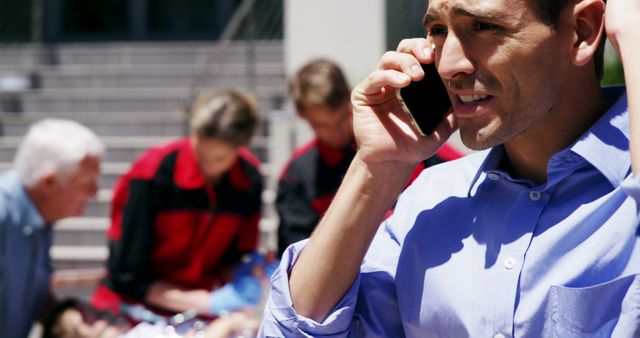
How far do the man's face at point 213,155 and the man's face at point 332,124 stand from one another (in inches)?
17.9

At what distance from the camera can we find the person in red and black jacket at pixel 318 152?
13.6 ft

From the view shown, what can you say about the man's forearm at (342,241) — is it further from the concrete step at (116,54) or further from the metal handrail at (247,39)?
the concrete step at (116,54)

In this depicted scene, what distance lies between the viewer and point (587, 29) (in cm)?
176

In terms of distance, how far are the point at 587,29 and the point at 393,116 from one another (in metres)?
0.44

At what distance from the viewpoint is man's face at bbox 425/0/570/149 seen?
1.73m

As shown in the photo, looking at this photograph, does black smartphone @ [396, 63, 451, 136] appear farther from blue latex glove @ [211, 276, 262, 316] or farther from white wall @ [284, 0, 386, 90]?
white wall @ [284, 0, 386, 90]

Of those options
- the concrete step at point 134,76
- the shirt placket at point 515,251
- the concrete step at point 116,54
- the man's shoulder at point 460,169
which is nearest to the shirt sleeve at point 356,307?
the man's shoulder at point 460,169

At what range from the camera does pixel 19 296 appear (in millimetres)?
4109

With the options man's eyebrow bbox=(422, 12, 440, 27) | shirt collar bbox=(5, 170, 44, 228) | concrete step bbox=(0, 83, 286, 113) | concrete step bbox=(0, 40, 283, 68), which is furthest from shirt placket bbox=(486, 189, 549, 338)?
concrete step bbox=(0, 40, 283, 68)

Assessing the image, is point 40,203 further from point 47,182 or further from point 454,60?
point 454,60

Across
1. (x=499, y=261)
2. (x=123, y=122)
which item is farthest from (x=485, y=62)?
(x=123, y=122)

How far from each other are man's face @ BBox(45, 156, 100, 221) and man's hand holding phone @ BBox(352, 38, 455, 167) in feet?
8.20

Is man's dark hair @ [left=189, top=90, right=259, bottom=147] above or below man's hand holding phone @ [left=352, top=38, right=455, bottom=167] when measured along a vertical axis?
below

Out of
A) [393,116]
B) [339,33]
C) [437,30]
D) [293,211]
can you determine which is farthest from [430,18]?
[339,33]
